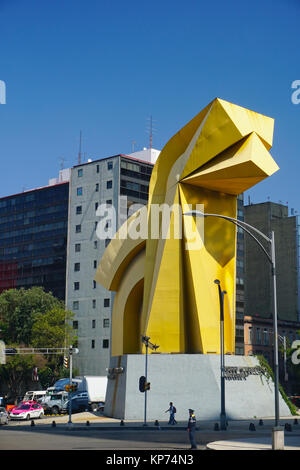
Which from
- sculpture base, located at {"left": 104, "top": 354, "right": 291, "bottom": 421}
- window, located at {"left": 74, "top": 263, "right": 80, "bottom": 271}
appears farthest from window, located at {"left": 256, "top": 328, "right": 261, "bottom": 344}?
sculpture base, located at {"left": 104, "top": 354, "right": 291, "bottom": 421}

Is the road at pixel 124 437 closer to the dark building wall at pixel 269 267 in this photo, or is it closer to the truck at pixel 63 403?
the truck at pixel 63 403

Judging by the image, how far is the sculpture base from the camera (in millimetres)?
38906

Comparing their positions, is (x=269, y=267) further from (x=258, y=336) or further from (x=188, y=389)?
(x=188, y=389)

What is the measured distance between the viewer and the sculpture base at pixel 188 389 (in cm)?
3891

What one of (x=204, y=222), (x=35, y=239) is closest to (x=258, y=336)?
(x=35, y=239)

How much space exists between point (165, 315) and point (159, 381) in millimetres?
4090

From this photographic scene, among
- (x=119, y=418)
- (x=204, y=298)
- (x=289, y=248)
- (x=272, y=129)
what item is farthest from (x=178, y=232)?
(x=289, y=248)

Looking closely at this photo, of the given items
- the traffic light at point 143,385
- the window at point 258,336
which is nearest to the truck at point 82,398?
the traffic light at point 143,385

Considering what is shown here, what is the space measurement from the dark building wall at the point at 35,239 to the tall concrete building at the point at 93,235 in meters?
2.93

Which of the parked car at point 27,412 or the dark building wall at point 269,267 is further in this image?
the dark building wall at point 269,267

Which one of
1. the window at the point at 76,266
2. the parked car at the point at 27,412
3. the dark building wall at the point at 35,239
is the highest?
the dark building wall at the point at 35,239

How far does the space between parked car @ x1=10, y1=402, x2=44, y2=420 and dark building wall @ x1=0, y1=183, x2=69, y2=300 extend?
2174 inches

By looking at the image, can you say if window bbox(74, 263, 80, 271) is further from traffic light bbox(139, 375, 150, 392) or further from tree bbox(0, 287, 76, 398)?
traffic light bbox(139, 375, 150, 392)
